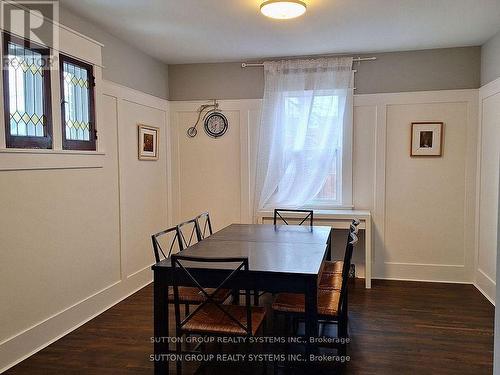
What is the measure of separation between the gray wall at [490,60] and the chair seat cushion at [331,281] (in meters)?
2.42

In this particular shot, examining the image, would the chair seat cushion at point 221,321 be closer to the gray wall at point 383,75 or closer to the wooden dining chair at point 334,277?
the wooden dining chair at point 334,277

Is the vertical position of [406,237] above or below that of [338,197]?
below

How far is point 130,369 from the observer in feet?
8.65

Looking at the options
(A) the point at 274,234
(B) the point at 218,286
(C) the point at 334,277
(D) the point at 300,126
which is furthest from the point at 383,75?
(B) the point at 218,286

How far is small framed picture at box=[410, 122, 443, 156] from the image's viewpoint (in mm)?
4363

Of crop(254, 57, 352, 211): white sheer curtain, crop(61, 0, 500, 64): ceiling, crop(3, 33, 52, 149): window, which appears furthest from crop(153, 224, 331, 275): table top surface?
crop(61, 0, 500, 64): ceiling

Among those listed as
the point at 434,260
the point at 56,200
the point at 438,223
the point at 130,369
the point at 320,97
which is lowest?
the point at 130,369

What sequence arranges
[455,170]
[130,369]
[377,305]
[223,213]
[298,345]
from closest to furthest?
[130,369] → [298,345] → [377,305] → [455,170] → [223,213]

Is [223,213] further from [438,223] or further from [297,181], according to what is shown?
[438,223]

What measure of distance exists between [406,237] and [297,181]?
1337 mm

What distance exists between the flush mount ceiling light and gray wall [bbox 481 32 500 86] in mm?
2011

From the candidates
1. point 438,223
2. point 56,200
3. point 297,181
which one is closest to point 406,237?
point 438,223

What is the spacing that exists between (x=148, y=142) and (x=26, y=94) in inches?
68.1

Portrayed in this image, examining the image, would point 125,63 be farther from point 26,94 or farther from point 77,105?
point 26,94
